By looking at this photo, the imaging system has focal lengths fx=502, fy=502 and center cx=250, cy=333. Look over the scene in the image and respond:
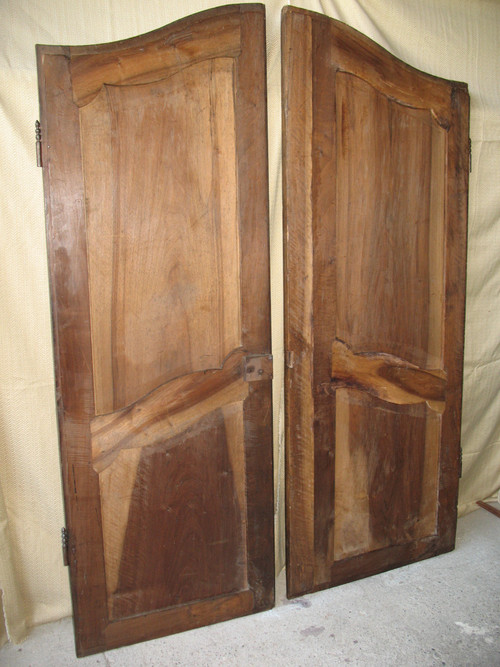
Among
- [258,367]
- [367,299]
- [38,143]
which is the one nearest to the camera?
[38,143]

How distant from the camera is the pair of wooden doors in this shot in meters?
1.48

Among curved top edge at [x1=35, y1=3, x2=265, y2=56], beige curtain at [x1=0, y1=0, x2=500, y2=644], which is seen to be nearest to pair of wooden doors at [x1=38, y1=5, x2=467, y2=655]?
curved top edge at [x1=35, y1=3, x2=265, y2=56]

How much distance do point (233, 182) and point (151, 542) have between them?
1.18 m

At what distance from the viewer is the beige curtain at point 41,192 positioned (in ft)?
5.05

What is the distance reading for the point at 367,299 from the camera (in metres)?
1.79

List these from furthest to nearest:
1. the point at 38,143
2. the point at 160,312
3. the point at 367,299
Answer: the point at 367,299 < the point at 160,312 < the point at 38,143

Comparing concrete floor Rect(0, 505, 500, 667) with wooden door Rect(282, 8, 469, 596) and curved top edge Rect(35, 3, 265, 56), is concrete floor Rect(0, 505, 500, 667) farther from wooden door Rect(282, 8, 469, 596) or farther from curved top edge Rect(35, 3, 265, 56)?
curved top edge Rect(35, 3, 265, 56)

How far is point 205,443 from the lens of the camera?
1.63 metres

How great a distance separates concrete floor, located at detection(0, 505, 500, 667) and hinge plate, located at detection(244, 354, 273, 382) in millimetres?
848

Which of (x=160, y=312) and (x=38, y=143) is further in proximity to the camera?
(x=160, y=312)

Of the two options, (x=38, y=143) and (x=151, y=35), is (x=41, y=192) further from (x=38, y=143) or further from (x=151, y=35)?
(x=151, y=35)

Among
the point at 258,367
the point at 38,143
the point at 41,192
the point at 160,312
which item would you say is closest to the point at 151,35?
the point at 38,143

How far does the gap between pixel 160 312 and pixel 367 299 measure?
0.74 metres

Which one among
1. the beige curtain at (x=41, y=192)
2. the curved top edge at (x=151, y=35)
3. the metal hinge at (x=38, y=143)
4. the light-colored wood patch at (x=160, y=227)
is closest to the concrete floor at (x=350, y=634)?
the beige curtain at (x=41, y=192)
